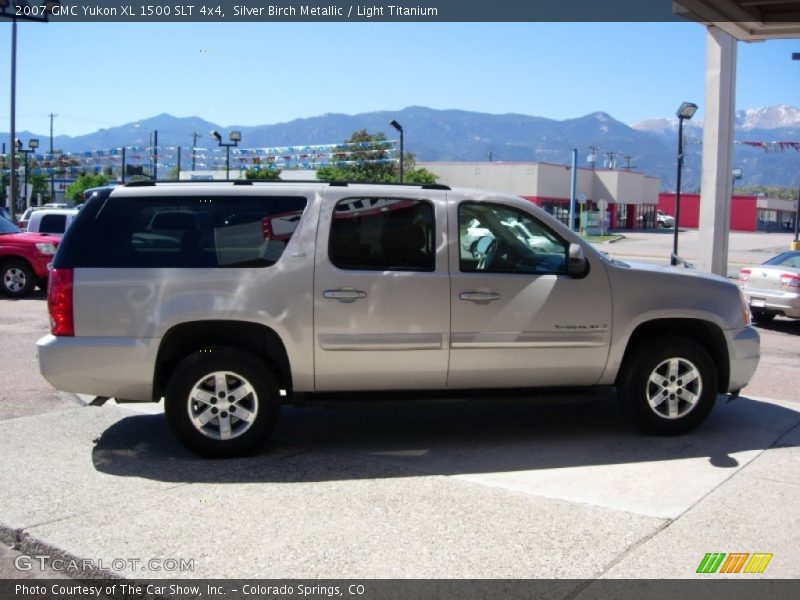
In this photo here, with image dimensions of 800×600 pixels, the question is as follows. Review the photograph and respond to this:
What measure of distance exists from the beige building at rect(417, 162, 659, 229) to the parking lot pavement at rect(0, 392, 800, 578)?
2319 inches

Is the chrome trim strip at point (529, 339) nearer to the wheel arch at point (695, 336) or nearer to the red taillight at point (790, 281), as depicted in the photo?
the wheel arch at point (695, 336)

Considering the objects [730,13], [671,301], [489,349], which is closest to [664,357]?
[671,301]

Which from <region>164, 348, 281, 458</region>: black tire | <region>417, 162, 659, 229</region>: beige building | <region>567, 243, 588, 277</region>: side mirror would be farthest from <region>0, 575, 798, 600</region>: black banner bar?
<region>417, 162, 659, 229</region>: beige building

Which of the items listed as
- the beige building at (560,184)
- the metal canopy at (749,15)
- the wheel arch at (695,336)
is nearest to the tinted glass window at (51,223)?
the metal canopy at (749,15)

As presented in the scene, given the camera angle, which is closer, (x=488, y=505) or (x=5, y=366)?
(x=488, y=505)

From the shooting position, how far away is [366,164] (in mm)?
60688

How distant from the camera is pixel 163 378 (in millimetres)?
6070

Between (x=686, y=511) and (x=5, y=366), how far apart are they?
7.57m

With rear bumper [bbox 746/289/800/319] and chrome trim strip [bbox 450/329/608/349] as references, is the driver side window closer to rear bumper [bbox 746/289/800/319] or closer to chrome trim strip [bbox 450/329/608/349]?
chrome trim strip [bbox 450/329/608/349]

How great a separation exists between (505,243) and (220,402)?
2.32 meters

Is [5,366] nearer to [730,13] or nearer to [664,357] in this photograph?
[664,357]

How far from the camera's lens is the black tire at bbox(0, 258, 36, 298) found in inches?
644

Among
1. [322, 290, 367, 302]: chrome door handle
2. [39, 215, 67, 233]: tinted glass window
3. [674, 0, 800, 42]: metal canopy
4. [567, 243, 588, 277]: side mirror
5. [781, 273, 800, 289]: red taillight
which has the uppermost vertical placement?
[674, 0, 800, 42]: metal canopy

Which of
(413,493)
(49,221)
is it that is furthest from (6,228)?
(413,493)
